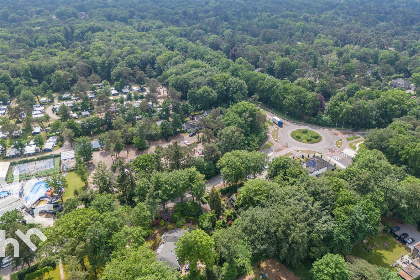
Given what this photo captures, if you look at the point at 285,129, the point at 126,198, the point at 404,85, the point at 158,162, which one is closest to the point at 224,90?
the point at 285,129

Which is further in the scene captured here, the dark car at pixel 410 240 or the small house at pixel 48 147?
the small house at pixel 48 147

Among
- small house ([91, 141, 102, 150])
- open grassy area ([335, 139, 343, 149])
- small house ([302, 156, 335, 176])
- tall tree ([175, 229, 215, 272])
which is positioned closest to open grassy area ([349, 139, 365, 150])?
open grassy area ([335, 139, 343, 149])

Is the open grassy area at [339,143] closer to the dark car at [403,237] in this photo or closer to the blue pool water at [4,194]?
the dark car at [403,237]

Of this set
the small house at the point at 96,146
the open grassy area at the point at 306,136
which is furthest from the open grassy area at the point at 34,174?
the open grassy area at the point at 306,136

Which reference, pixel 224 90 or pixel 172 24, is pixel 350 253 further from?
pixel 172 24

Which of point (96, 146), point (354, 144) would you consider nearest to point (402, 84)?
point (354, 144)

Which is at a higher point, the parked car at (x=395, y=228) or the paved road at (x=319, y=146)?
the parked car at (x=395, y=228)

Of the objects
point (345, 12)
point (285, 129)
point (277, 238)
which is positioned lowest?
point (285, 129)
